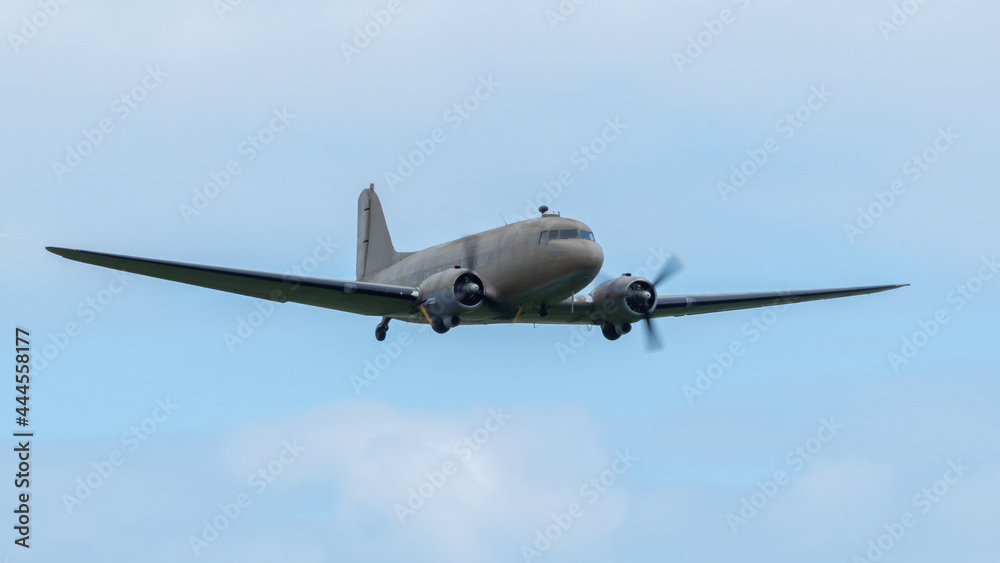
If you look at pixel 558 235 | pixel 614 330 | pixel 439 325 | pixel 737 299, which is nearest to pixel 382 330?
pixel 439 325

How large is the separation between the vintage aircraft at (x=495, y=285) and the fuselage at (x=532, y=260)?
29mm

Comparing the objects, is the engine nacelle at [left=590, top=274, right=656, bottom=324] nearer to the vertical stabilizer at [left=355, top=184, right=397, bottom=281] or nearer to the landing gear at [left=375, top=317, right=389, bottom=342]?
the landing gear at [left=375, top=317, right=389, bottom=342]

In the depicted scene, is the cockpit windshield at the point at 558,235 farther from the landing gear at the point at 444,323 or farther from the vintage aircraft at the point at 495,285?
the landing gear at the point at 444,323

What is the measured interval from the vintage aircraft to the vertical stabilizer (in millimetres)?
5592

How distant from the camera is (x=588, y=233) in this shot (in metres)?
34.8

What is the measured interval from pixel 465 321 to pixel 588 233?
16.1 feet

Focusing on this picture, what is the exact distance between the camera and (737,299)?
4025cm

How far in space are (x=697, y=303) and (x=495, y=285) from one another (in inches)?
326

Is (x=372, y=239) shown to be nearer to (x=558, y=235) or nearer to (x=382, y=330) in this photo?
(x=382, y=330)

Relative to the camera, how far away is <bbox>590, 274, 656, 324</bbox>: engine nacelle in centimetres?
3675

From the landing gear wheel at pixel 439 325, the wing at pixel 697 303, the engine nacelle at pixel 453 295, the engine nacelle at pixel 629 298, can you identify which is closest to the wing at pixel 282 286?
the engine nacelle at pixel 453 295

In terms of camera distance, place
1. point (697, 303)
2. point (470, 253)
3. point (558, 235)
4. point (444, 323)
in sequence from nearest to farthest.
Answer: point (558, 235), point (444, 323), point (470, 253), point (697, 303)

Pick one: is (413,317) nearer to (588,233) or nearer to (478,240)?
(478,240)

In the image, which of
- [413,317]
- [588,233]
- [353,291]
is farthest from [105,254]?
[588,233]
